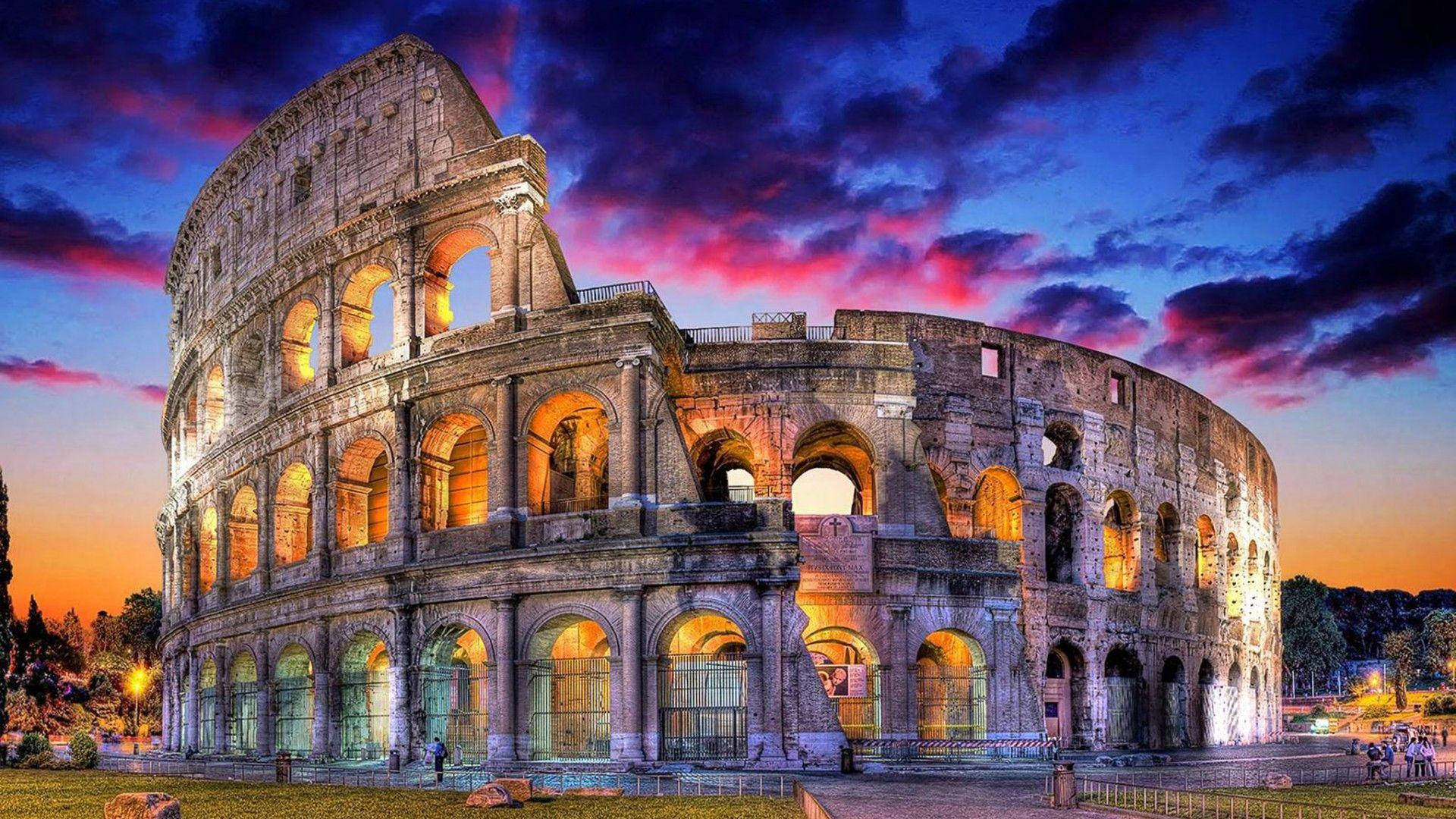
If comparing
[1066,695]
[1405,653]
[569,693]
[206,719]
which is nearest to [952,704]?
[1066,695]

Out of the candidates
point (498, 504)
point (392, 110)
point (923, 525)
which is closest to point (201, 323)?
point (392, 110)

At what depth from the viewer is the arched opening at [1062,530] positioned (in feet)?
113

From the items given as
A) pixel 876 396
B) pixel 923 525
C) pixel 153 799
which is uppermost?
pixel 876 396

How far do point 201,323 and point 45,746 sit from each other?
13.1m

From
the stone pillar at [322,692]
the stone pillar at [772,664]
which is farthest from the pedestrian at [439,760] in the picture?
the stone pillar at [772,664]

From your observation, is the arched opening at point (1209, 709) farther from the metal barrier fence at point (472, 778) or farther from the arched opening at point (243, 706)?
the arched opening at point (243, 706)

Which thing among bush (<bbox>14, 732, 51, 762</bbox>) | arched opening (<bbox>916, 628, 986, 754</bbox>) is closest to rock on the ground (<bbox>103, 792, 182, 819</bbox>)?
bush (<bbox>14, 732, 51, 762</bbox>)

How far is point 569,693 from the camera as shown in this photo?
2772 centimetres

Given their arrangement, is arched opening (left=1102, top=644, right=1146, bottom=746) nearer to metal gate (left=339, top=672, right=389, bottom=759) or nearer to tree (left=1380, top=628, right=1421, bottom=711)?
metal gate (left=339, top=672, right=389, bottom=759)

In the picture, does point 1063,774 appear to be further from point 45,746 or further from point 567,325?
point 45,746

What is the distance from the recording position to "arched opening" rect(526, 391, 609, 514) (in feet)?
88.1

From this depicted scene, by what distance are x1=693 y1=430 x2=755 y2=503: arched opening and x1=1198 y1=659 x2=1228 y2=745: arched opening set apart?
1666 centimetres

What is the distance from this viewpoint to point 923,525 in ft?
97.2

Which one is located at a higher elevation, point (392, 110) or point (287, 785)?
point (392, 110)
